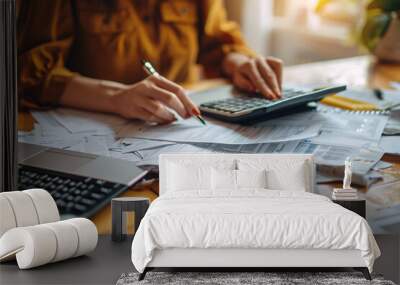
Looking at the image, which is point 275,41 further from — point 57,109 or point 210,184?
point 57,109

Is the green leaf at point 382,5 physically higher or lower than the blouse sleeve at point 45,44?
higher

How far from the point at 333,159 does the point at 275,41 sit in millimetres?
810

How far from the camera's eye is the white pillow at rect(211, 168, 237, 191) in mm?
4016

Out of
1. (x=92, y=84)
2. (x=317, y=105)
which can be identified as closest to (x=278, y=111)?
(x=317, y=105)

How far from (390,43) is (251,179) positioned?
4.08 ft

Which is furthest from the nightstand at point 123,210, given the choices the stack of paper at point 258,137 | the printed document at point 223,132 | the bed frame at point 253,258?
the bed frame at point 253,258

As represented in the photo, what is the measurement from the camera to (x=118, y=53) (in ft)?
14.3

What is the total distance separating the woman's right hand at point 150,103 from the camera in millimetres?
4312

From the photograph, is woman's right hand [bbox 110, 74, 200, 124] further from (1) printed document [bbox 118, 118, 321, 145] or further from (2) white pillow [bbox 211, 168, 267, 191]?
(2) white pillow [bbox 211, 168, 267, 191]

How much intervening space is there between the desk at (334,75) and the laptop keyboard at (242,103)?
0.08 m

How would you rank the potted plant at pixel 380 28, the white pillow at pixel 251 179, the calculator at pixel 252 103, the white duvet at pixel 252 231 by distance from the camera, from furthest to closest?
1. the potted plant at pixel 380 28
2. the calculator at pixel 252 103
3. the white pillow at pixel 251 179
4. the white duvet at pixel 252 231

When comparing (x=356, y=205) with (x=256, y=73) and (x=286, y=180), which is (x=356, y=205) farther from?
(x=256, y=73)

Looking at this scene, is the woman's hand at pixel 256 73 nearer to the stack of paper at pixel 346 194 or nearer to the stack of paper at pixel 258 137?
the stack of paper at pixel 258 137

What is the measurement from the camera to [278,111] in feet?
13.9
